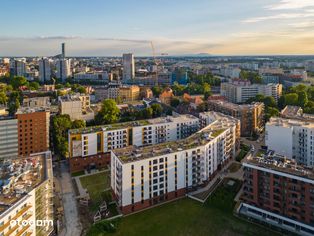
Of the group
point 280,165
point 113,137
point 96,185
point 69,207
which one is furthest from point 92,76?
point 280,165

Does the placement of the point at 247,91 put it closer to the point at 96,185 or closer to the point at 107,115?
the point at 107,115

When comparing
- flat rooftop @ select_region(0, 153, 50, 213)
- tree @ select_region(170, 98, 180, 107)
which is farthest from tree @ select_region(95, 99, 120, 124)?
flat rooftop @ select_region(0, 153, 50, 213)

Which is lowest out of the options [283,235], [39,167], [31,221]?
[283,235]

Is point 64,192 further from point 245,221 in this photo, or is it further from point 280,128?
point 280,128

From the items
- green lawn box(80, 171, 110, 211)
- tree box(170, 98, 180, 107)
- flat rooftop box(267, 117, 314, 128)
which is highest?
tree box(170, 98, 180, 107)

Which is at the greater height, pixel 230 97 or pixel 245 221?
pixel 230 97

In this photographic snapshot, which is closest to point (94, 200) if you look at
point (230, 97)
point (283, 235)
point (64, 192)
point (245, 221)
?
point (64, 192)

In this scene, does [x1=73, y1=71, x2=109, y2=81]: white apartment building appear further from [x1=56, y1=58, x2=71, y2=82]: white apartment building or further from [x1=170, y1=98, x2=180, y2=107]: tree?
[x1=170, y1=98, x2=180, y2=107]: tree
